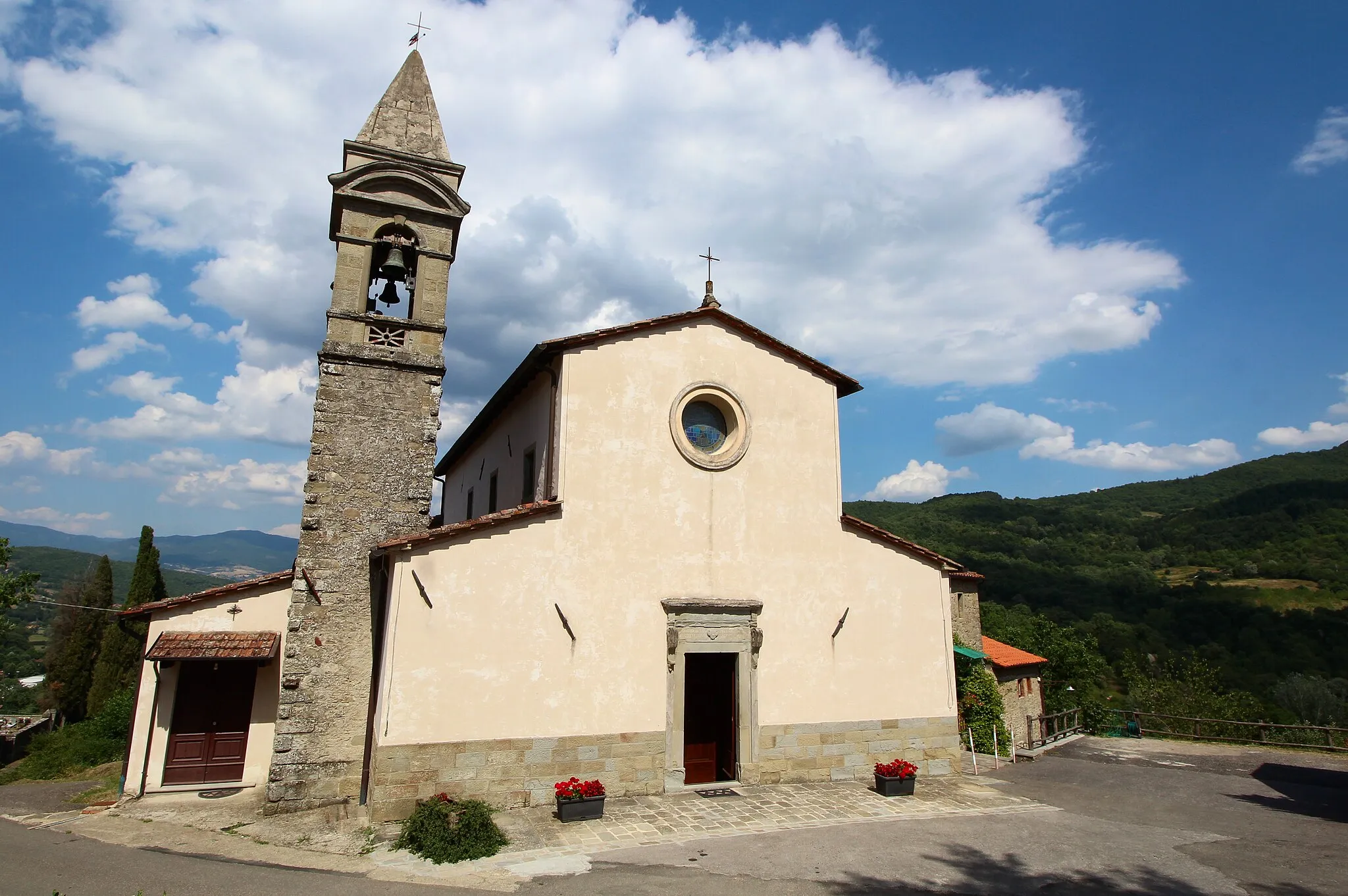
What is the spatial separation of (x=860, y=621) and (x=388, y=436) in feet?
31.8

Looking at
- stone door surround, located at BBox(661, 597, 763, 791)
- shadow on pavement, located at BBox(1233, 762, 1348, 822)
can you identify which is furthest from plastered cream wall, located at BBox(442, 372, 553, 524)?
shadow on pavement, located at BBox(1233, 762, 1348, 822)

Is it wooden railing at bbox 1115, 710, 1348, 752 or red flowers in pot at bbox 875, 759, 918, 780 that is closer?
red flowers in pot at bbox 875, 759, 918, 780

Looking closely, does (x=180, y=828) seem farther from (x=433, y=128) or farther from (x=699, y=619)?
(x=433, y=128)

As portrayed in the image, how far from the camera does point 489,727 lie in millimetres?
10852

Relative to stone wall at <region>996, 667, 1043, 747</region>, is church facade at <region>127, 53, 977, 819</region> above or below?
above

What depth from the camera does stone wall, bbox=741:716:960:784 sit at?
12.7 meters

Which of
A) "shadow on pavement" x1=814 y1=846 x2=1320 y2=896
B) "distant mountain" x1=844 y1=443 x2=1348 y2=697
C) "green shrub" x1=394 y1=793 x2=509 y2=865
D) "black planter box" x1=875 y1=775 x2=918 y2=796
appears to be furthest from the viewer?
"distant mountain" x1=844 y1=443 x2=1348 y2=697

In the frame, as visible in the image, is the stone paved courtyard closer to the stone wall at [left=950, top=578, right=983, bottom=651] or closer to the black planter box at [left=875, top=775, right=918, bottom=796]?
the black planter box at [left=875, top=775, right=918, bottom=796]

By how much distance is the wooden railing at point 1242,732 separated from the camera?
19047 mm

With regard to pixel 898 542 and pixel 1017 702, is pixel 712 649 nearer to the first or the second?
pixel 898 542

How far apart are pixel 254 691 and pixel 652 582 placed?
8438mm

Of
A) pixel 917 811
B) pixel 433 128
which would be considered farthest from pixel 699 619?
pixel 433 128

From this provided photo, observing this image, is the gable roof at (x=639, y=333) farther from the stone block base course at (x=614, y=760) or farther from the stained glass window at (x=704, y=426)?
the stone block base course at (x=614, y=760)

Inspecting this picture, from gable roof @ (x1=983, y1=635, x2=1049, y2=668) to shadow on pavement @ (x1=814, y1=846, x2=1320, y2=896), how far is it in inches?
514
